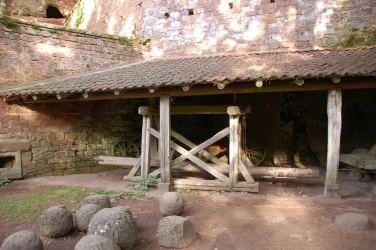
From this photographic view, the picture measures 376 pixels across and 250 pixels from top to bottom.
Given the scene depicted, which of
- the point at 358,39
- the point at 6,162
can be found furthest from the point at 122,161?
the point at 358,39

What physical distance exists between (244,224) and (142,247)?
5.20 feet

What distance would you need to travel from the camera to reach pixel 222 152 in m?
10.3

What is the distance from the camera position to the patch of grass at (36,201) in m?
4.98

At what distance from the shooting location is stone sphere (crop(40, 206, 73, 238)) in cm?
→ 397

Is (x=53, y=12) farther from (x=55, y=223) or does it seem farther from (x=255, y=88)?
(x=55, y=223)

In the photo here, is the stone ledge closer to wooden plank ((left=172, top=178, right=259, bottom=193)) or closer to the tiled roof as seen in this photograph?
the tiled roof

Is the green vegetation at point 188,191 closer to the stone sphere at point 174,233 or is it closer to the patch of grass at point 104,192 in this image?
the patch of grass at point 104,192

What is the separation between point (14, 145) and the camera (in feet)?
25.3

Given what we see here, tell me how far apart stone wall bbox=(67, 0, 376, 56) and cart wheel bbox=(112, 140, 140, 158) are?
3.16 m

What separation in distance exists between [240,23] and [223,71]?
11.8 ft

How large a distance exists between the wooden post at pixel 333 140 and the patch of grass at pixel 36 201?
478 centimetres

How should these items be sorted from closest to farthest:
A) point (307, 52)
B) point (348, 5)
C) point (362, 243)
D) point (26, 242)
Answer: point (26, 242)
point (362, 243)
point (307, 52)
point (348, 5)

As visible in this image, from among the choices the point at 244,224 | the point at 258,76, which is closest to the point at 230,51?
the point at 258,76

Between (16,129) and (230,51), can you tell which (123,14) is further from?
(16,129)
